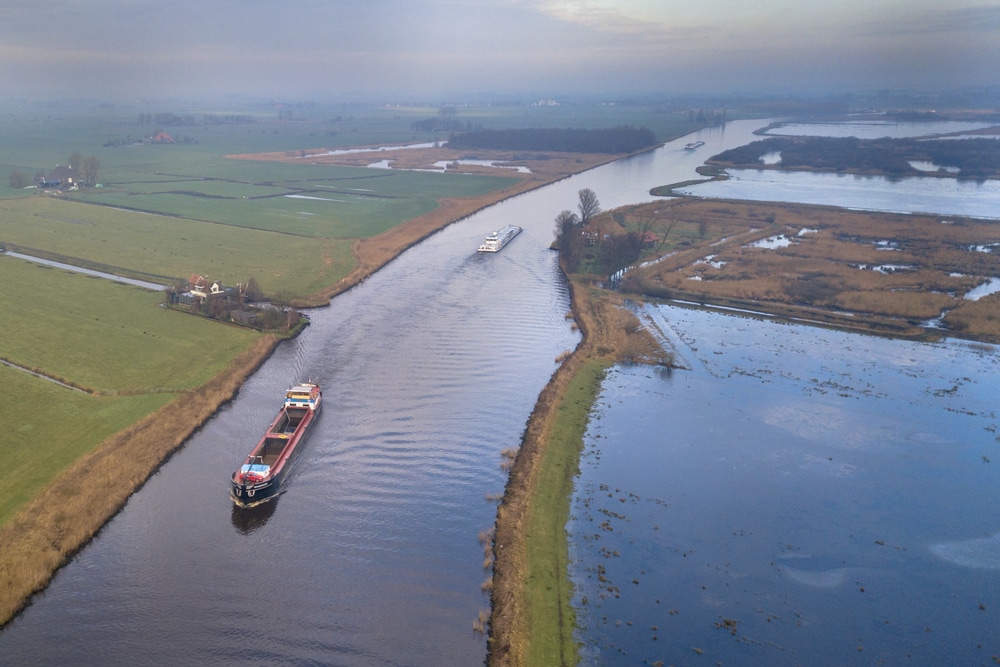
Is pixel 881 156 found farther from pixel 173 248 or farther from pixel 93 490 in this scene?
pixel 93 490

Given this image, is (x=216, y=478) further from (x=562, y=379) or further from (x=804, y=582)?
(x=804, y=582)

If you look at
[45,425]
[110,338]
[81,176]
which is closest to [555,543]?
[45,425]

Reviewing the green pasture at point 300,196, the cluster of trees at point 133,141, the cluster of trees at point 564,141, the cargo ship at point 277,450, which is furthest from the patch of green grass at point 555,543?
the cluster of trees at point 133,141

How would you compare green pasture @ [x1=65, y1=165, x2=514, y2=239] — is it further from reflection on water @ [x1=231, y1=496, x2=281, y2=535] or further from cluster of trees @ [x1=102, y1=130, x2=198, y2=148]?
cluster of trees @ [x1=102, y1=130, x2=198, y2=148]

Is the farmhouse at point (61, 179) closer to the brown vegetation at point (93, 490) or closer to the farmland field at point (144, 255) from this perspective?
the farmland field at point (144, 255)

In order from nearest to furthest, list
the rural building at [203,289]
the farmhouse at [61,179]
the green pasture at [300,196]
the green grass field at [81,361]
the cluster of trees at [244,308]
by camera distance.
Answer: the green grass field at [81,361]
the cluster of trees at [244,308]
the rural building at [203,289]
the green pasture at [300,196]
the farmhouse at [61,179]

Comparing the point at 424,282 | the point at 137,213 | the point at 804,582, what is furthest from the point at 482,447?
the point at 137,213
